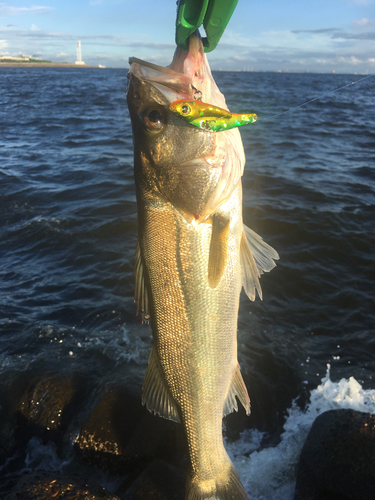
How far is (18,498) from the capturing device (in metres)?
2.67

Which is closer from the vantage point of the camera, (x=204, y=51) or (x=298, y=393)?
(x=204, y=51)

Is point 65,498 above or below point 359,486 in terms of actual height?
above

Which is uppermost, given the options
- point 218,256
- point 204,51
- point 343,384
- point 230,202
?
point 204,51

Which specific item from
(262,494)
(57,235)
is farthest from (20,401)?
(57,235)

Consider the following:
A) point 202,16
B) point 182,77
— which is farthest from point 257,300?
point 202,16

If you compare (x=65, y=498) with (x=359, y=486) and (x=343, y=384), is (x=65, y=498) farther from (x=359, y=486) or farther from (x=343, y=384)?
(x=343, y=384)

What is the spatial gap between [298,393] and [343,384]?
614mm

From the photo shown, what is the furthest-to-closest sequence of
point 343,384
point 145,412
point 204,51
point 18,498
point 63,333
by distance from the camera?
point 63,333 < point 343,384 < point 145,412 < point 18,498 < point 204,51

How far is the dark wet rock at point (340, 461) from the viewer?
3.17m

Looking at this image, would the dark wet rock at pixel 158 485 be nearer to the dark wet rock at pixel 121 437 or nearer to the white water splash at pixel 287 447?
the dark wet rock at pixel 121 437

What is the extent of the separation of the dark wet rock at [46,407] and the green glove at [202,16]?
13.3ft

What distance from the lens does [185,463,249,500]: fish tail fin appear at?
2572 mm

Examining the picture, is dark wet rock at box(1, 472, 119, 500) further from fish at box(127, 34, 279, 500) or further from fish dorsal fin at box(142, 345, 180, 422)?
fish dorsal fin at box(142, 345, 180, 422)

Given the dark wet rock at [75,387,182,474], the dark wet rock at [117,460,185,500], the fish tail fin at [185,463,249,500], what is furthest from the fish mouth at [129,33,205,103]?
the dark wet rock at [75,387,182,474]
